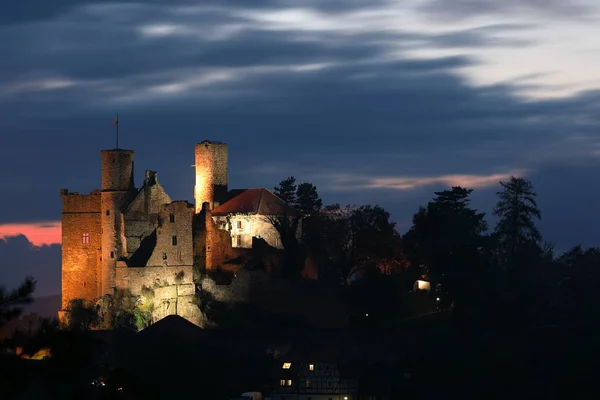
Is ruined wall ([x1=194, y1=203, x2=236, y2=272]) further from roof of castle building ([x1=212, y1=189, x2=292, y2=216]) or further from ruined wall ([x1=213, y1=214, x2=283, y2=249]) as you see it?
roof of castle building ([x1=212, y1=189, x2=292, y2=216])

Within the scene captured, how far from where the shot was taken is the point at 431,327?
73250mm

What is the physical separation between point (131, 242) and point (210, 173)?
11.2 meters

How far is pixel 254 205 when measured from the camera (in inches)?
3081

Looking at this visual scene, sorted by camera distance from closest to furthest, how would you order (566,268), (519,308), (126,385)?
(126,385)
(519,308)
(566,268)

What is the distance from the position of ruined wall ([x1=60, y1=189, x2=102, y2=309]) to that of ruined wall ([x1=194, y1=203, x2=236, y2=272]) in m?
4.66

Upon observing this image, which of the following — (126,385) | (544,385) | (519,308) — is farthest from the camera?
(519,308)

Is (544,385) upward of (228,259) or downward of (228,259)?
downward

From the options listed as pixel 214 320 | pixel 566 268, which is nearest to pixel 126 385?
pixel 214 320

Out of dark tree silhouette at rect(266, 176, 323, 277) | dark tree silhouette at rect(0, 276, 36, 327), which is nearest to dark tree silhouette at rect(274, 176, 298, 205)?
dark tree silhouette at rect(266, 176, 323, 277)

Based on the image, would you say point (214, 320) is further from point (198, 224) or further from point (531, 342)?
point (531, 342)

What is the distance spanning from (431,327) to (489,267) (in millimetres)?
5346

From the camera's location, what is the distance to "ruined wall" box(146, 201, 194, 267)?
228 ft

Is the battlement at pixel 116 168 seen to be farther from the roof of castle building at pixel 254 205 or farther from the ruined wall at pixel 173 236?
the roof of castle building at pixel 254 205

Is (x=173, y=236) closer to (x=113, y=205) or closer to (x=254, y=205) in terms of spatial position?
(x=113, y=205)
